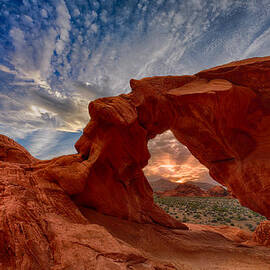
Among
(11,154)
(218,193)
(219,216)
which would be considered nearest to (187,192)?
(218,193)

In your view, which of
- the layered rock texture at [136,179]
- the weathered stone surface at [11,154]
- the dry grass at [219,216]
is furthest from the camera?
the dry grass at [219,216]

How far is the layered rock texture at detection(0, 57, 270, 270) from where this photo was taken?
3.56 metres

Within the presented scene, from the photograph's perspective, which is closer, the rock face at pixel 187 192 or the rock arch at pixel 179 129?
the rock arch at pixel 179 129

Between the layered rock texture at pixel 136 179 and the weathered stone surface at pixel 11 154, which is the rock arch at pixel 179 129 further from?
the weathered stone surface at pixel 11 154

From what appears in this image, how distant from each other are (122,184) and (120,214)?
Result: 182 cm

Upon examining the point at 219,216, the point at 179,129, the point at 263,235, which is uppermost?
the point at 179,129

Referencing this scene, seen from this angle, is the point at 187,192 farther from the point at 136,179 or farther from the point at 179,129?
the point at 136,179

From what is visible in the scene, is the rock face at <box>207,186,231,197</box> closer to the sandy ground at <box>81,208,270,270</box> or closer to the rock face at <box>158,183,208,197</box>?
the rock face at <box>158,183,208,197</box>

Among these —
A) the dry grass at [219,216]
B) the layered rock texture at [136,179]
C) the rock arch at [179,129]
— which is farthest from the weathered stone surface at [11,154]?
the dry grass at [219,216]

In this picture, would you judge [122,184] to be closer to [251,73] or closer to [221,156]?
[221,156]

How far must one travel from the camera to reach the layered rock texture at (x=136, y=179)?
11.7 ft

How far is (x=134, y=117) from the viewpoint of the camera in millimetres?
8164

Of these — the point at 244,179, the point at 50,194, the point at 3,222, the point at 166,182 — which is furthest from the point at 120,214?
the point at 166,182

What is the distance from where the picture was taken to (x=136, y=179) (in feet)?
33.3
